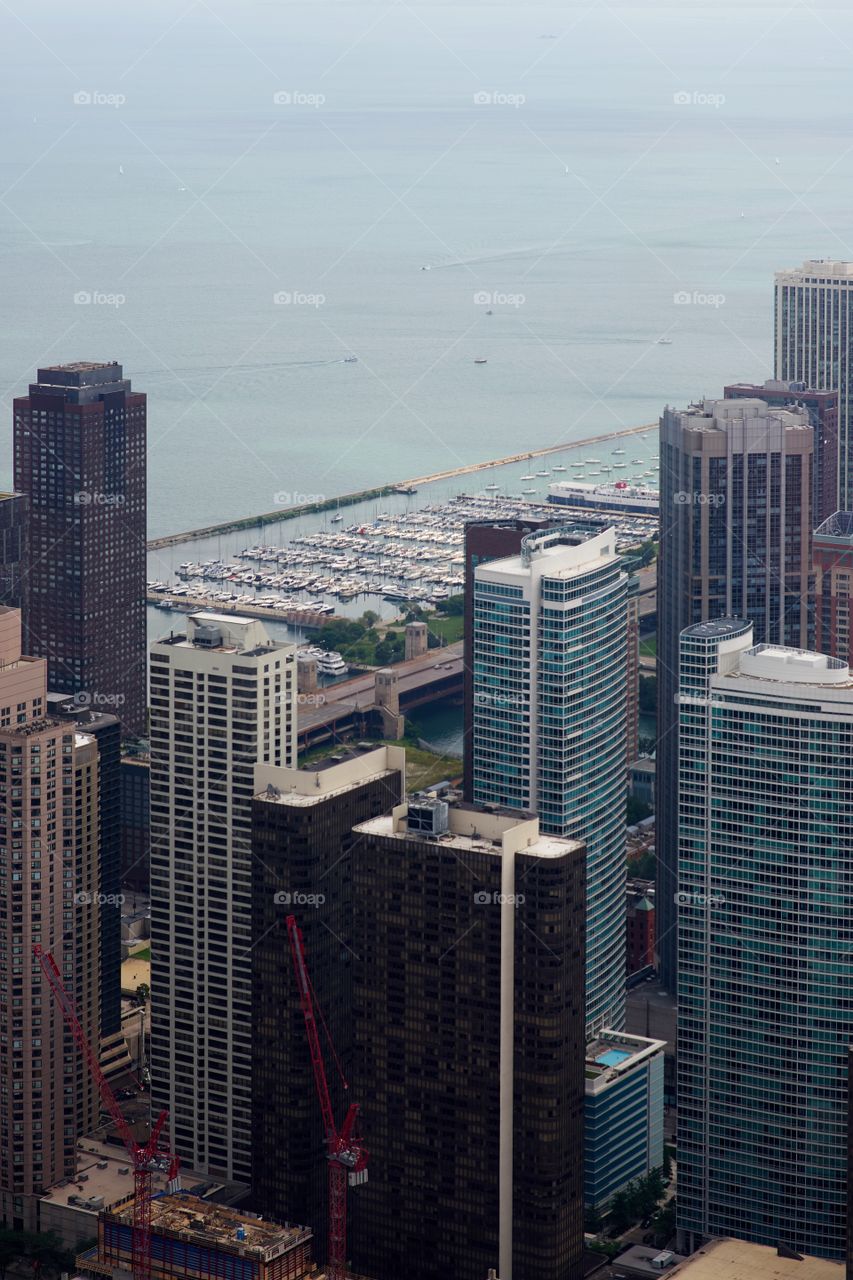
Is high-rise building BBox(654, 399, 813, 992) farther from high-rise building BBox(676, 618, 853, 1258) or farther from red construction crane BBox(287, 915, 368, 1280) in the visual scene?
red construction crane BBox(287, 915, 368, 1280)

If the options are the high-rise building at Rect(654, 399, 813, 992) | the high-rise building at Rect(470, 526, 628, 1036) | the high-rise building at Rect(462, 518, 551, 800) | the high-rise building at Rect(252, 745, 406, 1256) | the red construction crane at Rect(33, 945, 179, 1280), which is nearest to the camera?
the red construction crane at Rect(33, 945, 179, 1280)

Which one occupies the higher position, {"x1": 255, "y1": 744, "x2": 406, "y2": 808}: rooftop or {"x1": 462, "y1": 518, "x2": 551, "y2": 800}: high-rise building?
{"x1": 462, "y1": 518, "x2": 551, "y2": 800}: high-rise building

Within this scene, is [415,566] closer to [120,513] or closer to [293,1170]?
[120,513]

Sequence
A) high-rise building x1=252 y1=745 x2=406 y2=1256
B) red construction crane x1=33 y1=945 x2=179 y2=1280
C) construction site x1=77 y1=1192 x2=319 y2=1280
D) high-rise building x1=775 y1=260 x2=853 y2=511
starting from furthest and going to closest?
high-rise building x1=775 y1=260 x2=853 y2=511 → high-rise building x1=252 y1=745 x2=406 y2=1256 → red construction crane x1=33 y1=945 x2=179 y2=1280 → construction site x1=77 y1=1192 x2=319 y2=1280

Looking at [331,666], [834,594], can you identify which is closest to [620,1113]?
[834,594]

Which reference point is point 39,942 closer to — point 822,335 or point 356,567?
point 822,335

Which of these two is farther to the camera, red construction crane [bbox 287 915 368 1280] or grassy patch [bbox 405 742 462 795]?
grassy patch [bbox 405 742 462 795]

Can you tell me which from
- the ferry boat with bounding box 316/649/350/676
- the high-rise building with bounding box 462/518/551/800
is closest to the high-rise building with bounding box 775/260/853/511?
the ferry boat with bounding box 316/649/350/676
